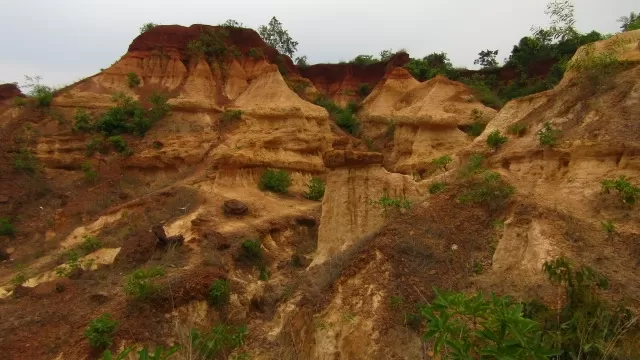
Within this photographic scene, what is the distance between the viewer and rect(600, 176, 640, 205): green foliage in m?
9.25

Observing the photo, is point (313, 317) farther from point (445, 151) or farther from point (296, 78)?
point (296, 78)

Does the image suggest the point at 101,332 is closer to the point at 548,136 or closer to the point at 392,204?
the point at 392,204

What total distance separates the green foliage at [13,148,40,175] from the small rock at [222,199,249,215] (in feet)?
35.0

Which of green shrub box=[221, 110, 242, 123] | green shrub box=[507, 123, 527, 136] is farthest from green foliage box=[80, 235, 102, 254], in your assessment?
green shrub box=[507, 123, 527, 136]

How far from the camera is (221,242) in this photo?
16.3m

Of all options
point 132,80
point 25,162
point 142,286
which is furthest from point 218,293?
point 132,80

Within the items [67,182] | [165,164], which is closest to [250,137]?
[165,164]

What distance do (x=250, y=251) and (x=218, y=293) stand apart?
3350 mm

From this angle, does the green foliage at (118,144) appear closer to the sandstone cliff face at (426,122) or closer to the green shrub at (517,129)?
the sandstone cliff face at (426,122)

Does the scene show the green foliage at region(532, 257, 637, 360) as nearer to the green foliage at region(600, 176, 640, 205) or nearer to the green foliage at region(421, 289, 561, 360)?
the green foliage at region(421, 289, 561, 360)

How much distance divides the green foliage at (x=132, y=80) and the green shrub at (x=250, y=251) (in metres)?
17.5

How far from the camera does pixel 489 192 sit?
9977 mm

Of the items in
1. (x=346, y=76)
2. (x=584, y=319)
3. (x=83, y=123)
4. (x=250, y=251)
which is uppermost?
(x=346, y=76)

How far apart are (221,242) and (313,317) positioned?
8.36 meters
